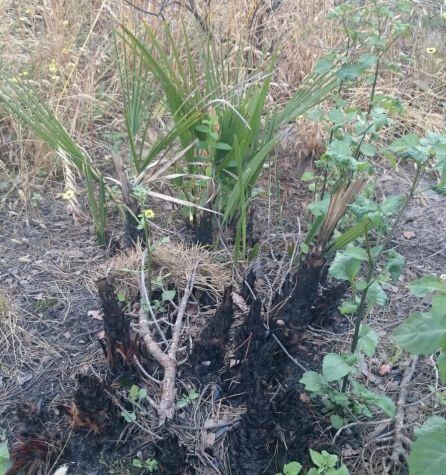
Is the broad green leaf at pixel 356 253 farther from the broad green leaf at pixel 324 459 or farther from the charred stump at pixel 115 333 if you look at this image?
the charred stump at pixel 115 333

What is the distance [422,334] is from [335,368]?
41 cm

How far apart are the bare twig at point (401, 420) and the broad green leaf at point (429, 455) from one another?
0.53m

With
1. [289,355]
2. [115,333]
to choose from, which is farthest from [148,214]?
[289,355]

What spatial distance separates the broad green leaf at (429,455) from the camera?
4.15 ft

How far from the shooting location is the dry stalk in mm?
1891

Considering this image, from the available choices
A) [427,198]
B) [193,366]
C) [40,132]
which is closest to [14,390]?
[193,366]

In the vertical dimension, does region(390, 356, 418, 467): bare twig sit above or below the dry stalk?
below

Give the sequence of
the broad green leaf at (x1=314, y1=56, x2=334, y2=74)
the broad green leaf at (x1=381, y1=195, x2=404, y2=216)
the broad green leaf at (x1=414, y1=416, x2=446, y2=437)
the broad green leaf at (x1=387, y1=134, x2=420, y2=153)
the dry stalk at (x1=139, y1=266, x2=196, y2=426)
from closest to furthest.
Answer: the broad green leaf at (x1=414, y1=416, x2=446, y2=437) → the broad green leaf at (x1=387, y1=134, x2=420, y2=153) → the broad green leaf at (x1=381, y1=195, x2=404, y2=216) → the dry stalk at (x1=139, y1=266, x2=196, y2=426) → the broad green leaf at (x1=314, y1=56, x2=334, y2=74)

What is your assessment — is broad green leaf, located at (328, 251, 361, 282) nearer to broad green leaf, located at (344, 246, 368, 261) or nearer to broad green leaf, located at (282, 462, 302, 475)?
broad green leaf, located at (344, 246, 368, 261)

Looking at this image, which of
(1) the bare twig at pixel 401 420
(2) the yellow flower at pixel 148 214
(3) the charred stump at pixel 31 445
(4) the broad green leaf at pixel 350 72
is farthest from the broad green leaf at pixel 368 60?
(3) the charred stump at pixel 31 445

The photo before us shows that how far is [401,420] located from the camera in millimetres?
1859

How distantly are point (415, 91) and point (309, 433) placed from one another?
264cm

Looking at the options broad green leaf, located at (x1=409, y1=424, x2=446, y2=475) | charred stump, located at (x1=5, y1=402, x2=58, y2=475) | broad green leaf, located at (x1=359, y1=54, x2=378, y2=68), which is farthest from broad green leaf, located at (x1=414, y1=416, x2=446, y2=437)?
broad green leaf, located at (x1=359, y1=54, x2=378, y2=68)

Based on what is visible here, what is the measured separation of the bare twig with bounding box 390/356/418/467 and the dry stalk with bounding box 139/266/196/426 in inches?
27.1
